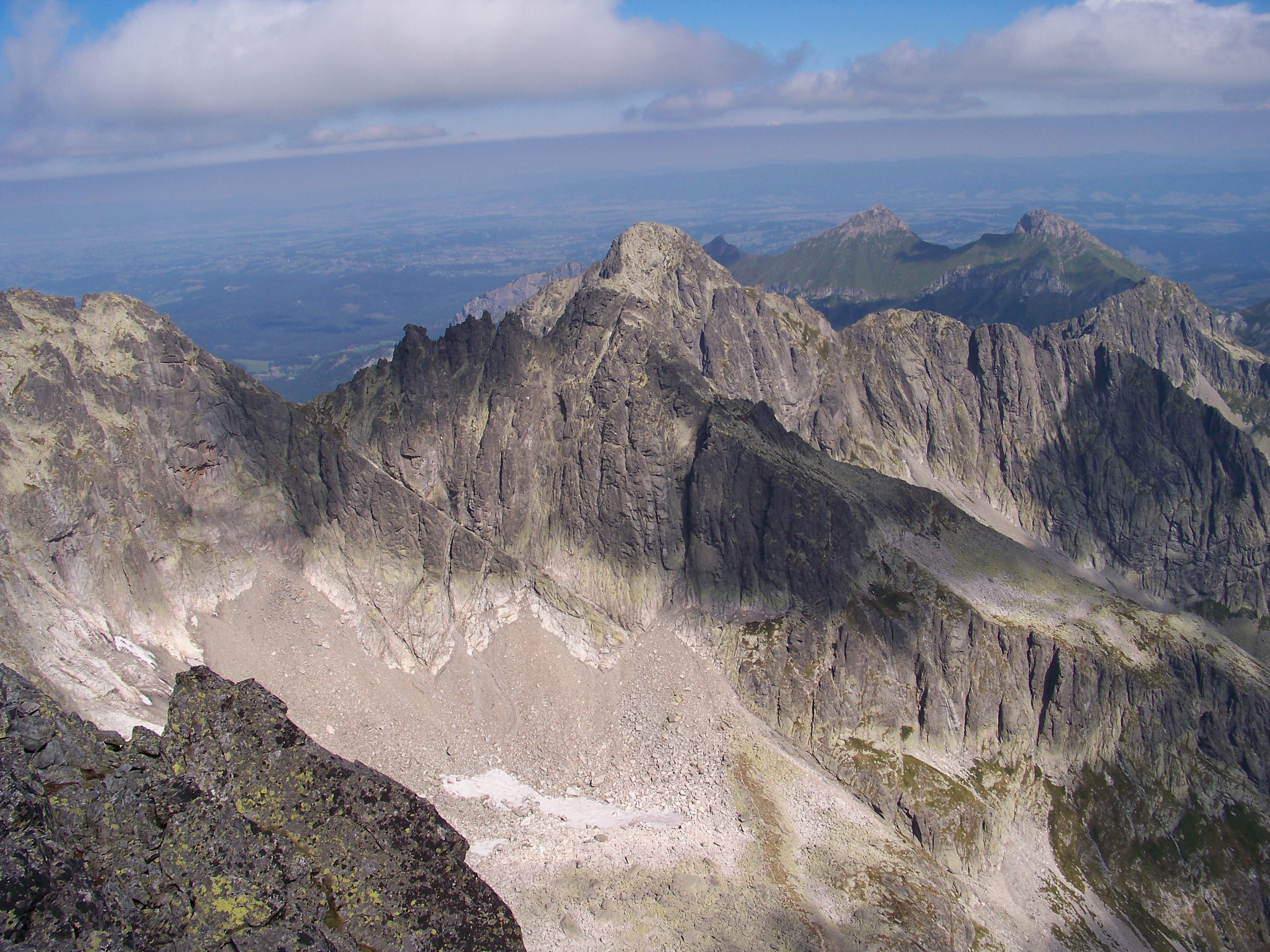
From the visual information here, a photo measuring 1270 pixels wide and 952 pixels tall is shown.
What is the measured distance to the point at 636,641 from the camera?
104 meters

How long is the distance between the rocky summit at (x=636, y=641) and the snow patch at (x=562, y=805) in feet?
1.31

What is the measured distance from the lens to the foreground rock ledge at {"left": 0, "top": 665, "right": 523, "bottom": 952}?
663 inches

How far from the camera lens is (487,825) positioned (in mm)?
75688

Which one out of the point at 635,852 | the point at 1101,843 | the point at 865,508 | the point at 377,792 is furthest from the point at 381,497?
the point at 1101,843

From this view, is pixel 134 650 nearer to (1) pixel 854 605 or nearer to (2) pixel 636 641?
(2) pixel 636 641

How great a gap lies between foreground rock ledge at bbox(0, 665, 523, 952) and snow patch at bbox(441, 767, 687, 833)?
56971 mm

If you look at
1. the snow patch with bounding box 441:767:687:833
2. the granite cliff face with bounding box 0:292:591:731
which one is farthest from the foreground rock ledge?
the snow patch with bounding box 441:767:687:833

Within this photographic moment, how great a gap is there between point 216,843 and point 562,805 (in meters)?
64.4

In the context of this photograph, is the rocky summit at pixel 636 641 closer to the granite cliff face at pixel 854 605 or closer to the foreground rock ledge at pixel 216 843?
the granite cliff face at pixel 854 605

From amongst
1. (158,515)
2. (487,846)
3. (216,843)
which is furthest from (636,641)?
(216,843)

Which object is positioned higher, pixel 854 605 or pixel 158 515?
pixel 158 515

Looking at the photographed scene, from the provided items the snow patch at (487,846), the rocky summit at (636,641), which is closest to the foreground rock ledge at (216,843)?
the rocky summit at (636,641)

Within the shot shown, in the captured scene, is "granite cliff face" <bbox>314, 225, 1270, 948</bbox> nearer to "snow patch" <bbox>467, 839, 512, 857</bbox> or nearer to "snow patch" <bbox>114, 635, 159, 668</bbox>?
"snow patch" <bbox>467, 839, 512, 857</bbox>

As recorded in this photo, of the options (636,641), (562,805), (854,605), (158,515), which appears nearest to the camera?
(562,805)
